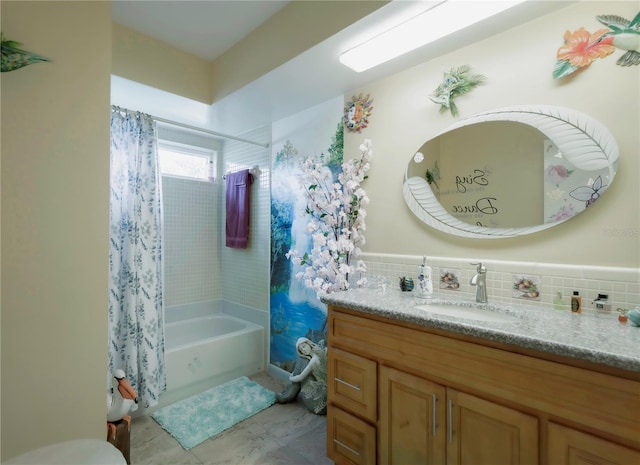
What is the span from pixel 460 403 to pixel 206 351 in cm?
208

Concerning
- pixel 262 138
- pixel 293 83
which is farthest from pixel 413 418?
pixel 262 138

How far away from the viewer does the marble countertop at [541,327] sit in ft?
2.79

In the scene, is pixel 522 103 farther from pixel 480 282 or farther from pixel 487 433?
pixel 487 433

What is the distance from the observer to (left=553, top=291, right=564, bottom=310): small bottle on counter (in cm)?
132

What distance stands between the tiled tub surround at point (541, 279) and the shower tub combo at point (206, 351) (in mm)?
1619

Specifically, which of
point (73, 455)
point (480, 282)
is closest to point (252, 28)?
point (480, 282)

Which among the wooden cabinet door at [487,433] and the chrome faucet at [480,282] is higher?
the chrome faucet at [480,282]

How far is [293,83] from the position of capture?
6.82ft

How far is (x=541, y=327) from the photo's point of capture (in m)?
1.07

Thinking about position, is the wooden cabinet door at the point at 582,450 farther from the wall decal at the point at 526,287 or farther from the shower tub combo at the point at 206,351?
the shower tub combo at the point at 206,351

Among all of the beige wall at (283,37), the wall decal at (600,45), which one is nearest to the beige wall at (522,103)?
the wall decal at (600,45)

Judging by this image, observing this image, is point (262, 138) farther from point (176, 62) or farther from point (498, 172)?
point (498, 172)

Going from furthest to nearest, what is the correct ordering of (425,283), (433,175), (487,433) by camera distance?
(433,175), (425,283), (487,433)

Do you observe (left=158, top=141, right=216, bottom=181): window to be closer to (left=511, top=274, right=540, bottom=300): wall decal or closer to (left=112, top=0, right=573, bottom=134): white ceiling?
(left=112, top=0, right=573, bottom=134): white ceiling
